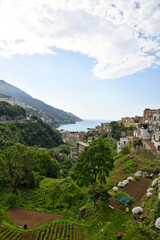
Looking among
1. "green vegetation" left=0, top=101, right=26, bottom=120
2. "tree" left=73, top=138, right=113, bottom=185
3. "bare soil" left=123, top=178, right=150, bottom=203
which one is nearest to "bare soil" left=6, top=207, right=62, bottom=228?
"tree" left=73, top=138, right=113, bottom=185

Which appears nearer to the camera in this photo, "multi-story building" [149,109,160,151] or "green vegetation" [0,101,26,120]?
"multi-story building" [149,109,160,151]

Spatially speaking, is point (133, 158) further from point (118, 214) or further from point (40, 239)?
point (40, 239)

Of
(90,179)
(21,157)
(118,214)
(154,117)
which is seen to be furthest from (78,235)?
(154,117)

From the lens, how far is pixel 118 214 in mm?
11930

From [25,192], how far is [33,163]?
4.04m

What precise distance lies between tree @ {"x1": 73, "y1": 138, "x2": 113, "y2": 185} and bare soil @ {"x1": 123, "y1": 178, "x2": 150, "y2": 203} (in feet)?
11.9

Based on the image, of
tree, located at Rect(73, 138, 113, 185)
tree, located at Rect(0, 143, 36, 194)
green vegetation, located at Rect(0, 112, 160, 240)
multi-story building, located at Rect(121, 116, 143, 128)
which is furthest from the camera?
multi-story building, located at Rect(121, 116, 143, 128)

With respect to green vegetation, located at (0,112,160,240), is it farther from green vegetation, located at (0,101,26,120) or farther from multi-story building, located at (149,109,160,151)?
green vegetation, located at (0,101,26,120)

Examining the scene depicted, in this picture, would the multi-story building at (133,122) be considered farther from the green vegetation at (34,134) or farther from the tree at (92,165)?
the tree at (92,165)

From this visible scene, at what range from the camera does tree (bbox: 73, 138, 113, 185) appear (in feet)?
48.8

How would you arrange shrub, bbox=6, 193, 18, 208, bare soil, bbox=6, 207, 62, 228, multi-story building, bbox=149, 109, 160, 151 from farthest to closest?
multi-story building, bbox=149, 109, 160, 151, shrub, bbox=6, 193, 18, 208, bare soil, bbox=6, 207, 62, 228

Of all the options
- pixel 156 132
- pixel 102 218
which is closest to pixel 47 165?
pixel 102 218

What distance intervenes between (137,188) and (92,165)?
6359 millimetres

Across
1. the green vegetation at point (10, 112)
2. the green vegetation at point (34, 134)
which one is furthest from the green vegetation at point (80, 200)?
the green vegetation at point (10, 112)
